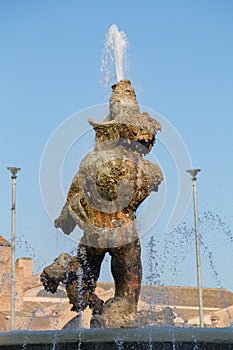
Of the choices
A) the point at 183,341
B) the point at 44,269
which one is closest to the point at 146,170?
the point at 44,269

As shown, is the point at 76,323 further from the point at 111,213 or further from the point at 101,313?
the point at 111,213

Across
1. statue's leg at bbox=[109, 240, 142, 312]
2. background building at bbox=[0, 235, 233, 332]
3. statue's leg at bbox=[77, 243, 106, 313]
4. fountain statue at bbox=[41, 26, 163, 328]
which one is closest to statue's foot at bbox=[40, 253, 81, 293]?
fountain statue at bbox=[41, 26, 163, 328]

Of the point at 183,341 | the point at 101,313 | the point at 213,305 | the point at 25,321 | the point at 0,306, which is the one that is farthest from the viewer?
the point at 213,305

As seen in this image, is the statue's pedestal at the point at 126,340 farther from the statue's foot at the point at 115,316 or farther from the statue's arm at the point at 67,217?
the statue's arm at the point at 67,217

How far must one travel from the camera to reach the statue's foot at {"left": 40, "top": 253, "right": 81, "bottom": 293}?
947cm

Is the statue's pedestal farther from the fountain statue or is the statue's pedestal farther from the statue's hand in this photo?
the statue's hand

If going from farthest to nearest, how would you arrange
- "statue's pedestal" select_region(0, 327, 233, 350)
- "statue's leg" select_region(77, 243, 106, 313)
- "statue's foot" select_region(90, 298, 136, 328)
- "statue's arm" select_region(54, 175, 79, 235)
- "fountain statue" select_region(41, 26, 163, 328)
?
"statue's arm" select_region(54, 175, 79, 235) → "statue's leg" select_region(77, 243, 106, 313) → "fountain statue" select_region(41, 26, 163, 328) → "statue's foot" select_region(90, 298, 136, 328) → "statue's pedestal" select_region(0, 327, 233, 350)

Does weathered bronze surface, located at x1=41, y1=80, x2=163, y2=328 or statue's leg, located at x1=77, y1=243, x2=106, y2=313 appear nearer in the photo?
weathered bronze surface, located at x1=41, y1=80, x2=163, y2=328

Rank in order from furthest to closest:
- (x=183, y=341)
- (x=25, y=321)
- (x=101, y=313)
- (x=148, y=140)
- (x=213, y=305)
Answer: (x=213, y=305)
(x=25, y=321)
(x=148, y=140)
(x=101, y=313)
(x=183, y=341)

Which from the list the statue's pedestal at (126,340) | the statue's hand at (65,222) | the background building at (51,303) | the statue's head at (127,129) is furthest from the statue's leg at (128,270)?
the background building at (51,303)

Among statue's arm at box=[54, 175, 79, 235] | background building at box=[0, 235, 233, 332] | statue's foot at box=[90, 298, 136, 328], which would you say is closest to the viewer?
statue's foot at box=[90, 298, 136, 328]

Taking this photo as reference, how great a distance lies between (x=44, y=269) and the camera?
9586 mm

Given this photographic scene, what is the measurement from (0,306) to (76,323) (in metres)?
36.5

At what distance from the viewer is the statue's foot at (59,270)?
9469mm
